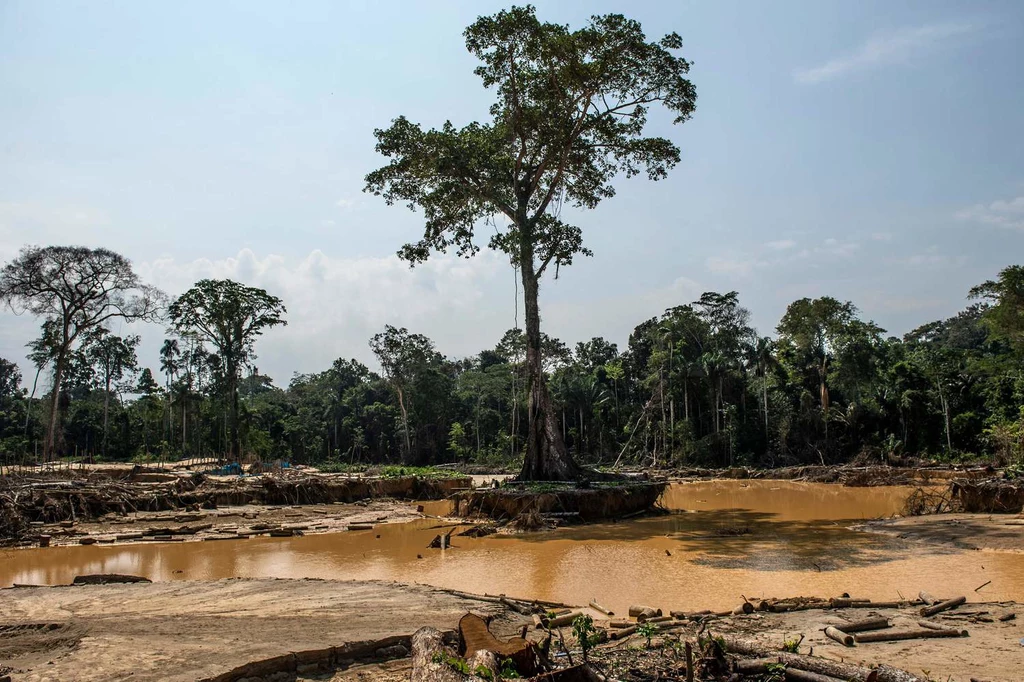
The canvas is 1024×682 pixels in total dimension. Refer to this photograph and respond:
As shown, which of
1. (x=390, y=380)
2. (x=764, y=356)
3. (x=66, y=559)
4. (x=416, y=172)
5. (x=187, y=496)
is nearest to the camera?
(x=66, y=559)

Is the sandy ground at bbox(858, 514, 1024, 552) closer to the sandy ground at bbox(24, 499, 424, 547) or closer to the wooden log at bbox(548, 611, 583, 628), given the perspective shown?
the wooden log at bbox(548, 611, 583, 628)

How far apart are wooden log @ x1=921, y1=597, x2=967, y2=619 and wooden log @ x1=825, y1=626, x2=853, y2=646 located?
1567 millimetres

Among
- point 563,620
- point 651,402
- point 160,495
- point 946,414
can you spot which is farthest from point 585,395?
point 563,620

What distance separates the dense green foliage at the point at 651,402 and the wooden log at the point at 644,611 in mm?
25161

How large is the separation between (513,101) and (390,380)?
1229 inches

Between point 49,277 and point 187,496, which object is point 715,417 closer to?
point 187,496

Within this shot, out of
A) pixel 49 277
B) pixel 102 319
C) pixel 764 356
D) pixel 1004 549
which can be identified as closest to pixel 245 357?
pixel 102 319

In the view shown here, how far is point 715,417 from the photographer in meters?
42.4

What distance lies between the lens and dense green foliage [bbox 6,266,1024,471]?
36094 millimetres

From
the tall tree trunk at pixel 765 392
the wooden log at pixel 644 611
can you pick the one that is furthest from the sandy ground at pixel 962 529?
the tall tree trunk at pixel 765 392

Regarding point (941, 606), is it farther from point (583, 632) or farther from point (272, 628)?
point (272, 628)

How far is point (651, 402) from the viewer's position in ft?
145

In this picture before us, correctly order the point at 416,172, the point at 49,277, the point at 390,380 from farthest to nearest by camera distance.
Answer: the point at 390,380 < the point at 49,277 < the point at 416,172

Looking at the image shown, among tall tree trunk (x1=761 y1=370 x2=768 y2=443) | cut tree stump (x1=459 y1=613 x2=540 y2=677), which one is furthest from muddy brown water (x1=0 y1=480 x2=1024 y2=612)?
tall tree trunk (x1=761 y1=370 x2=768 y2=443)
